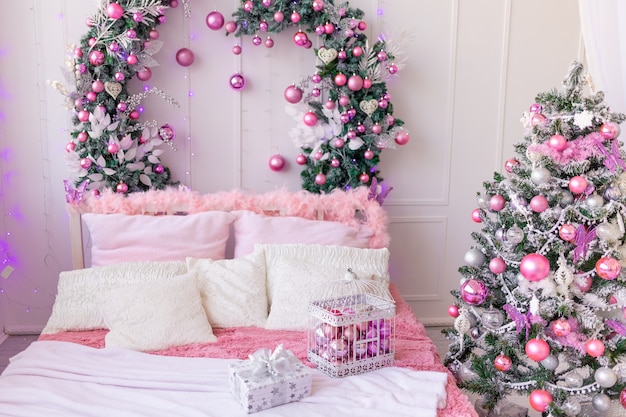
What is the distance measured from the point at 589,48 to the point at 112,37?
2.29m

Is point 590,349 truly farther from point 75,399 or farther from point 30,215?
point 30,215

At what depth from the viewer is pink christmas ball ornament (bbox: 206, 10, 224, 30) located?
3070 mm

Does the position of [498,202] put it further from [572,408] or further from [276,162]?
[276,162]

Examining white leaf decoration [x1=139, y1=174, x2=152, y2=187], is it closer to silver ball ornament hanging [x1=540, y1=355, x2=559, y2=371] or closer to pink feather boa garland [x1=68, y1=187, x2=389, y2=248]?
pink feather boa garland [x1=68, y1=187, x2=389, y2=248]

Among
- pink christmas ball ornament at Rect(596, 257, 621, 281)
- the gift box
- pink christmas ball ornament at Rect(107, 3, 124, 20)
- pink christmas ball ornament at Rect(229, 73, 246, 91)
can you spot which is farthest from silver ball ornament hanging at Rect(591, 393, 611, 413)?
pink christmas ball ornament at Rect(107, 3, 124, 20)

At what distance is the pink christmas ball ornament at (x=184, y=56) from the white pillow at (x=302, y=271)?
1132mm

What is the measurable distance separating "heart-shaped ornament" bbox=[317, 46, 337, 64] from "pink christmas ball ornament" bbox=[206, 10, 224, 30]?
55 cm

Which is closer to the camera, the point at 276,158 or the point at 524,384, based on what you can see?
the point at 524,384

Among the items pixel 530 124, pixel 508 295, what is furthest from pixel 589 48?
pixel 508 295

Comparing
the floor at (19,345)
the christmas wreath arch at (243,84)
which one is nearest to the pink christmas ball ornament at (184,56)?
the christmas wreath arch at (243,84)

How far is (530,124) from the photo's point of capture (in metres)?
2.20

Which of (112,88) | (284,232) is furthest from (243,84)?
(284,232)

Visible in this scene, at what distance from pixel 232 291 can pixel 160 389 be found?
672 mm

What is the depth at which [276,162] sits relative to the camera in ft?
10.7
